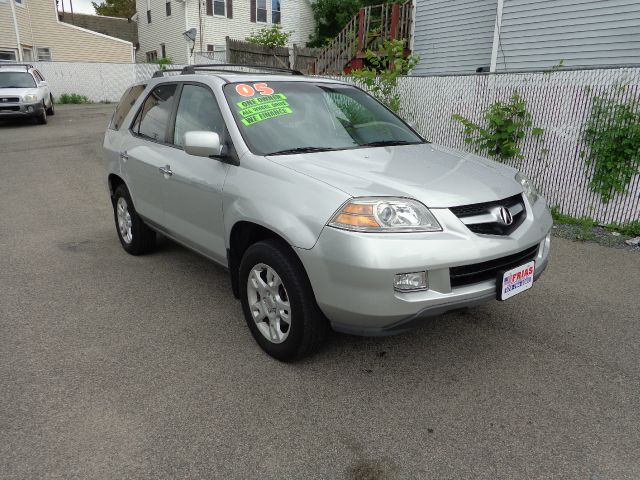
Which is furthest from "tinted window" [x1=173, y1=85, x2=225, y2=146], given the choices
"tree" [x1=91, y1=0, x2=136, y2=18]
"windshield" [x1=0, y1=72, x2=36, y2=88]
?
"tree" [x1=91, y1=0, x2=136, y2=18]

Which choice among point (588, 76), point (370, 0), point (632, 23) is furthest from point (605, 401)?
point (370, 0)

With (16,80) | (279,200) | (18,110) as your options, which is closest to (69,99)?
(16,80)

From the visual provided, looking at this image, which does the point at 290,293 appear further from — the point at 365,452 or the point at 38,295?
the point at 38,295

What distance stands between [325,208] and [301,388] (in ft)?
3.45

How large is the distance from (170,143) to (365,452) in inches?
111

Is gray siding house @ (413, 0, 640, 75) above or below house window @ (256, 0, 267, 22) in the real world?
below

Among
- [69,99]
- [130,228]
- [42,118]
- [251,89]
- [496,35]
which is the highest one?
[496,35]

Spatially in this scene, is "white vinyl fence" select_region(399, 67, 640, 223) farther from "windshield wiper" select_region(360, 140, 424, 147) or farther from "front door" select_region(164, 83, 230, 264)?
"front door" select_region(164, 83, 230, 264)

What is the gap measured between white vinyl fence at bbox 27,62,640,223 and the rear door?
14.8 feet

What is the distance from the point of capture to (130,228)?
5133 millimetres

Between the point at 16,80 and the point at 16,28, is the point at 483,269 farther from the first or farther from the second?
the point at 16,28

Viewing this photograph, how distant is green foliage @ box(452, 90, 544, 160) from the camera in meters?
6.68

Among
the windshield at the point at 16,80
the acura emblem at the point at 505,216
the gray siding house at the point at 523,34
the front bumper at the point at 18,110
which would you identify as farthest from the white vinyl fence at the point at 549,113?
the windshield at the point at 16,80

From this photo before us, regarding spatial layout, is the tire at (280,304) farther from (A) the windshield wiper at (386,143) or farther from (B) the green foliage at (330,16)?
(B) the green foliage at (330,16)
